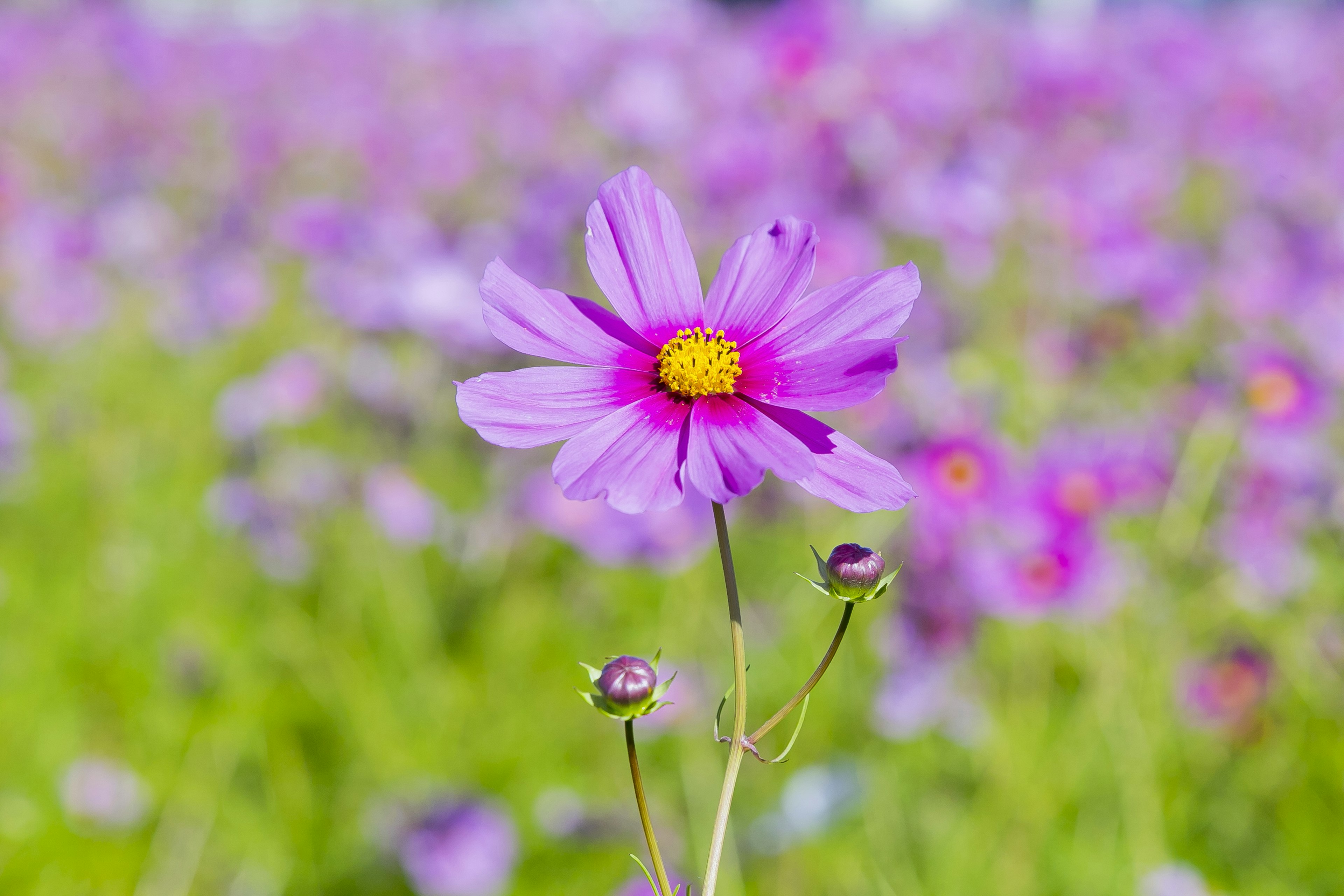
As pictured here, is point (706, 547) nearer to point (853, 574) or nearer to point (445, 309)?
point (445, 309)

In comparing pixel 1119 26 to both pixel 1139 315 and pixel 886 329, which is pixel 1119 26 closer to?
pixel 1139 315

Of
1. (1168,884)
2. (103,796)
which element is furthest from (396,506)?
(1168,884)

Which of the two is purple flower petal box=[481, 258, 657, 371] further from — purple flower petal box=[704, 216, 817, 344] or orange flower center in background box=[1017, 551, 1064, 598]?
orange flower center in background box=[1017, 551, 1064, 598]

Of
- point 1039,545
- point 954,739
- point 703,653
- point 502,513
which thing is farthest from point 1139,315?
point 502,513

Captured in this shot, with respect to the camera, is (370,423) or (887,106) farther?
(887,106)

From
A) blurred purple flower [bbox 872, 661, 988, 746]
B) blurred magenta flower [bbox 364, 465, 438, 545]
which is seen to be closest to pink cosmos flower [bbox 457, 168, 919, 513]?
blurred purple flower [bbox 872, 661, 988, 746]
